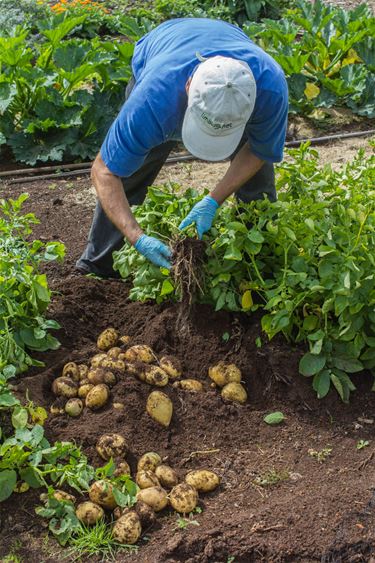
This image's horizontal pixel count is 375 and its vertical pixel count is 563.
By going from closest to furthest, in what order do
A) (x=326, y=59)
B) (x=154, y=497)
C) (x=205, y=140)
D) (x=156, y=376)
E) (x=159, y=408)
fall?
(x=154, y=497) → (x=205, y=140) → (x=159, y=408) → (x=156, y=376) → (x=326, y=59)

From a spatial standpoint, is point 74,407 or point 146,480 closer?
point 146,480

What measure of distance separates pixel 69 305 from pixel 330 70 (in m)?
4.47

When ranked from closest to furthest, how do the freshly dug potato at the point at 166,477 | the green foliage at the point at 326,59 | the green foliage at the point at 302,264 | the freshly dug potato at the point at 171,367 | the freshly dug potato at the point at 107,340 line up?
the freshly dug potato at the point at 166,477 < the green foliage at the point at 302,264 < the freshly dug potato at the point at 171,367 < the freshly dug potato at the point at 107,340 < the green foliage at the point at 326,59

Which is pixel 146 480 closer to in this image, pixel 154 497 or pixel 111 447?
pixel 154 497

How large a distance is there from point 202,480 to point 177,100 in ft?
5.54

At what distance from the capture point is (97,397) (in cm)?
403

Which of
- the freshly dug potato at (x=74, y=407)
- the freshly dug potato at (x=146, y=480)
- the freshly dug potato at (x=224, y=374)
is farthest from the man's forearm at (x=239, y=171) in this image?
the freshly dug potato at (x=146, y=480)

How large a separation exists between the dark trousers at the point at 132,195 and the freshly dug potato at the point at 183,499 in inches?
74.5

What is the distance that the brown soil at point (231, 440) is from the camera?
3.46 metres

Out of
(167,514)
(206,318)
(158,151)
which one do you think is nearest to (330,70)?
(158,151)

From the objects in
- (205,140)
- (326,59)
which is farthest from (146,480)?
(326,59)

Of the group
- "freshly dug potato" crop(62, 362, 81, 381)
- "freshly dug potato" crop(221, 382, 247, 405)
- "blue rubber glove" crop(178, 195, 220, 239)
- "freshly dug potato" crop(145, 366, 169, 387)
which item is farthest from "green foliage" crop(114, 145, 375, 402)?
"freshly dug potato" crop(62, 362, 81, 381)

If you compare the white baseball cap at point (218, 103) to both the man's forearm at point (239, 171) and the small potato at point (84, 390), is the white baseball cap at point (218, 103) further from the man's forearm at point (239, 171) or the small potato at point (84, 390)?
the small potato at point (84, 390)

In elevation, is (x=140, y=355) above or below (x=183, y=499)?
above
